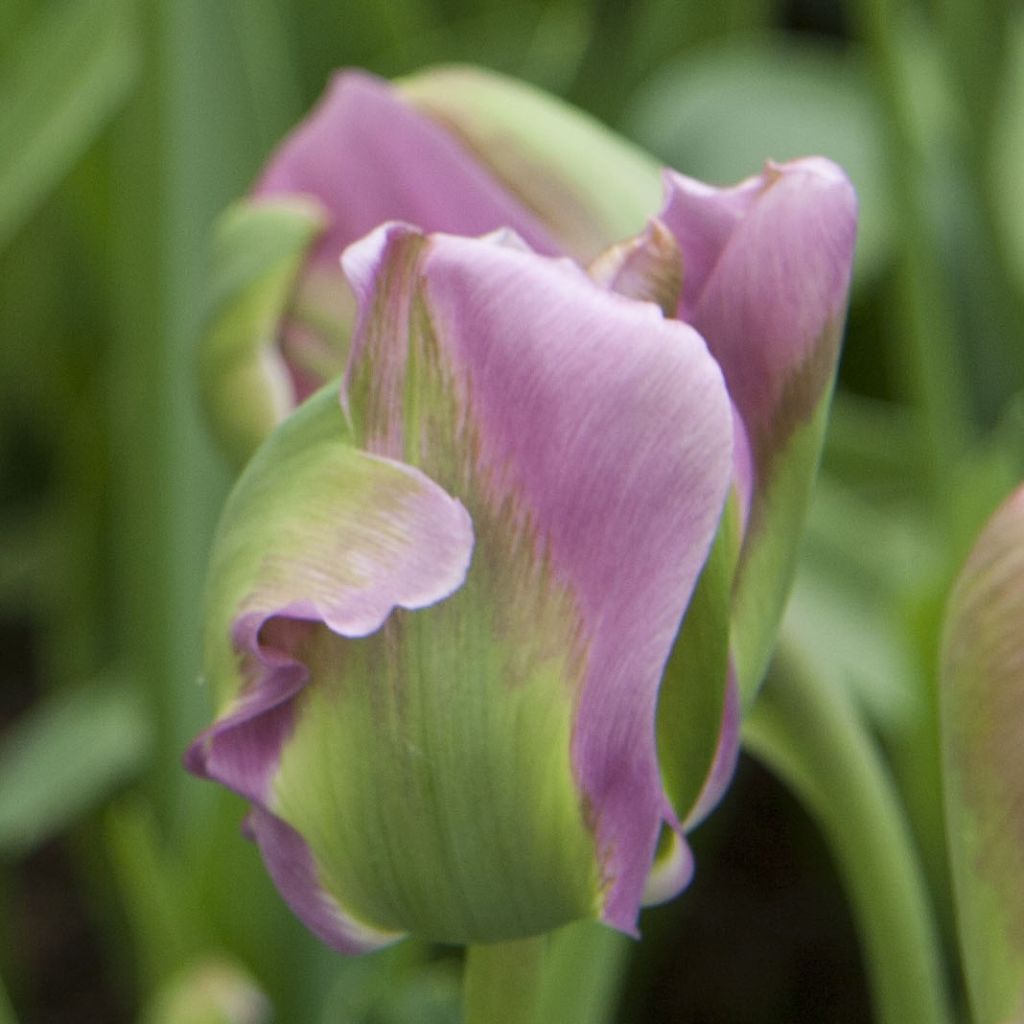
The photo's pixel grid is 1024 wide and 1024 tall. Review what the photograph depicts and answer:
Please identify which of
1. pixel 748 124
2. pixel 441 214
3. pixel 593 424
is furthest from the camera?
pixel 748 124

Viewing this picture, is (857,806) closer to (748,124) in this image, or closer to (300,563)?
(300,563)

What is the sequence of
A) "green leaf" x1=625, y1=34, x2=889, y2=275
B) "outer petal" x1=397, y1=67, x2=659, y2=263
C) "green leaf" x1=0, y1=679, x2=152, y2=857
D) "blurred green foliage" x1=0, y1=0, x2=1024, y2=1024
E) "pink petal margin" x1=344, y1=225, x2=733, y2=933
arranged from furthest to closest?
"green leaf" x1=625, y1=34, x2=889, y2=275
"green leaf" x1=0, y1=679, x2=152, y2=857
"blurred green foliage" x1=0, y1=0, x2=1024, y2=1024
"outer petal" x1=397, y1=67, x2=659, y2=263
"pink petal margin" x1=344, y1=225, x2=733, y2=933

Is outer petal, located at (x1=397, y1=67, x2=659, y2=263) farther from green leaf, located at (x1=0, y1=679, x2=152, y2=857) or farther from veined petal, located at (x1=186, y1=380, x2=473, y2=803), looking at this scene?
green leaf, located at (x1=0, y1=679, x2=152, y2=857)

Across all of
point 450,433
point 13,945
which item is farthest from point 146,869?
point 13,945

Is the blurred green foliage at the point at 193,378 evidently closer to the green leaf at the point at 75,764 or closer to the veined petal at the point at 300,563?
the green leaf at the point at 75,764

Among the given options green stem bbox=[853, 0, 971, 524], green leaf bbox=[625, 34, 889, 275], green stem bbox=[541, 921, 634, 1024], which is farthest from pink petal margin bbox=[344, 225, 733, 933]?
green leaf bbox=[625, 34, 889, 275]

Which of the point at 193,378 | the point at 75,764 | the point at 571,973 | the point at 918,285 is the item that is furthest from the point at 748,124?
the point at 571,973
